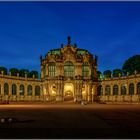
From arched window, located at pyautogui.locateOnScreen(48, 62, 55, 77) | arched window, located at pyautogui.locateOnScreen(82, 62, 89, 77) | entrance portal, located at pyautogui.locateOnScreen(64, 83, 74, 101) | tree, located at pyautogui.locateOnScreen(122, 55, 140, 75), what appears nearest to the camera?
arched window, located at pyautogui.locateOnScreen(48, 62, 55, 77)

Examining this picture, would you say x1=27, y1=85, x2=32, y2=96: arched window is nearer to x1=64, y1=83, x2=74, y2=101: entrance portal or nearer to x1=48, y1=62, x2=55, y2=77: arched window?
x1=48, y1=62, x2=55, y2=77: arched window

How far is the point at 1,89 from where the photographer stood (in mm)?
91375

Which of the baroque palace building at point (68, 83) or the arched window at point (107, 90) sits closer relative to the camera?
the baroque palace building at point (68, 83)

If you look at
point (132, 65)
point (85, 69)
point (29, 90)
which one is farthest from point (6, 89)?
point (132, 65)

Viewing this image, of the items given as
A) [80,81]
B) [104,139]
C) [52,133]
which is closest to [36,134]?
[52,133]

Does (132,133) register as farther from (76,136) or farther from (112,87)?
(112,87)

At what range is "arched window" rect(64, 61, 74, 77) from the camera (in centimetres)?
10281

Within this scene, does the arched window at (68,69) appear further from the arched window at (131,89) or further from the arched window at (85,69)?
the arched window at (131,89)

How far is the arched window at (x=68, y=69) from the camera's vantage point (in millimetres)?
102812

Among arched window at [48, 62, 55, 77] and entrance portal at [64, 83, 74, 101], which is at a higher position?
arched window at [48, 62, 55, 77]

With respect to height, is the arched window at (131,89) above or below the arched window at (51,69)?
below

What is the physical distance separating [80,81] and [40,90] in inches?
615

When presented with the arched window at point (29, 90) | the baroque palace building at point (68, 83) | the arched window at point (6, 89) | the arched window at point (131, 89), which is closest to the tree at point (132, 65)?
the baroque palace building at point (68, 83)

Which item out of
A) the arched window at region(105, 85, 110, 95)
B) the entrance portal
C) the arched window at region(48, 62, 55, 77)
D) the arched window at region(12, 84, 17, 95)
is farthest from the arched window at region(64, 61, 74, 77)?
the arched window at region(12, 84, 17, 95)
